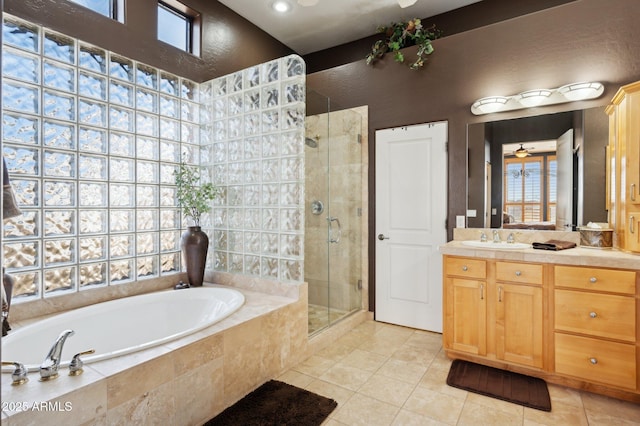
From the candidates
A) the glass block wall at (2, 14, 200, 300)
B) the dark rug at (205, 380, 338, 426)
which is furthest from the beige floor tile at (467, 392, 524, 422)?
the glass block wall at (2, 14, 200, 300)

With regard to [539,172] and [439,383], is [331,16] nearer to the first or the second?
[539,172]

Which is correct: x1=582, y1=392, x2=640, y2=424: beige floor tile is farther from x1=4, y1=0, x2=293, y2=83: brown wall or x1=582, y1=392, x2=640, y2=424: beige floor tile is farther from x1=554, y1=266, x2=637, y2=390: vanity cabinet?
x1=4, y1=0, x2=293, y2=83: brown wall

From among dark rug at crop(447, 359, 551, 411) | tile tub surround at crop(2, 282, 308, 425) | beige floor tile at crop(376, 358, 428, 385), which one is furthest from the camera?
beige floor tile at crop(376, 358, 428, 385)

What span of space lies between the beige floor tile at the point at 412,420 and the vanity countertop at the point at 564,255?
1.13 meters

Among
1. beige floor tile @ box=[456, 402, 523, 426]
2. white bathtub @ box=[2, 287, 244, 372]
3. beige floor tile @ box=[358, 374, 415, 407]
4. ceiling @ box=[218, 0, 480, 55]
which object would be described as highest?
ceiling @ box=[218, 0, 480, 55]

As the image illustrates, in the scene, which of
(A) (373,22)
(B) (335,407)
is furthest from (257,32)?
(B) (335,407)

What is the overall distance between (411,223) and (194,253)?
1950 mm

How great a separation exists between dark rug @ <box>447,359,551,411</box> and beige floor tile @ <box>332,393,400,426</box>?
54cm

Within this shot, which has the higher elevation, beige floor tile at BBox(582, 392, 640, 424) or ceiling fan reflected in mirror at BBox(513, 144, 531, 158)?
ceiling fan reflected in mirror at BBox(513, 144, 531, 158)

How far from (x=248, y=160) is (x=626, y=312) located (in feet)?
9.00

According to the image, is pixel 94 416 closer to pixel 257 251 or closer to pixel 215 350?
pixel 215 350

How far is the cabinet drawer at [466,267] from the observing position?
101 inches

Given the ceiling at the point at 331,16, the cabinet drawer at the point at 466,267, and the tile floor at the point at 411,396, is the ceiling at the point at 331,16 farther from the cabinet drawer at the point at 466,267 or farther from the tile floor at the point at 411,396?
the tile floor at the point at 411,396

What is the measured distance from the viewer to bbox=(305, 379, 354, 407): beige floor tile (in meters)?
2.24
